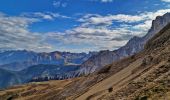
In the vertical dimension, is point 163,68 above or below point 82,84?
above

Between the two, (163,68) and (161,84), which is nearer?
(161,84)

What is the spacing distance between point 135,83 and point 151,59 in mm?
20210

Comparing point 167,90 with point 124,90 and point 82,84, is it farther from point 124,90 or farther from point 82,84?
point 82,84

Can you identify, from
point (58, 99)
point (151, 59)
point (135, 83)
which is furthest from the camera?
point (58, 99)

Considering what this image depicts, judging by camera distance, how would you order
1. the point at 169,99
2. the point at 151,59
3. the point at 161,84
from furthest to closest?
the point at 151,59 < the point at 161,84 < the point at 169,99

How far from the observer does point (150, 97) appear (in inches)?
1389

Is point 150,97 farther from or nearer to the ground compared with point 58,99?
farther from the ground

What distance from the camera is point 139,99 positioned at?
36594 millimetres

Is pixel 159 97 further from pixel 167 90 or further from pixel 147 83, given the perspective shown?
pixel 147 83

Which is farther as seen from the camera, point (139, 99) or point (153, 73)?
point (153, 73)

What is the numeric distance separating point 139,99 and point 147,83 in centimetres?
667

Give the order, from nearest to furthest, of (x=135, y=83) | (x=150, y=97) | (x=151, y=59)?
(x=150, y=97) < (x=135, y=83) < (x=151, y=59)

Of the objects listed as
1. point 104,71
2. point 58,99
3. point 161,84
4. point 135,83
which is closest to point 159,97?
point 161,84

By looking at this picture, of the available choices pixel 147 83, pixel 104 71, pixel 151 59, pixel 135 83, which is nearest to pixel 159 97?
pixel 147 83
